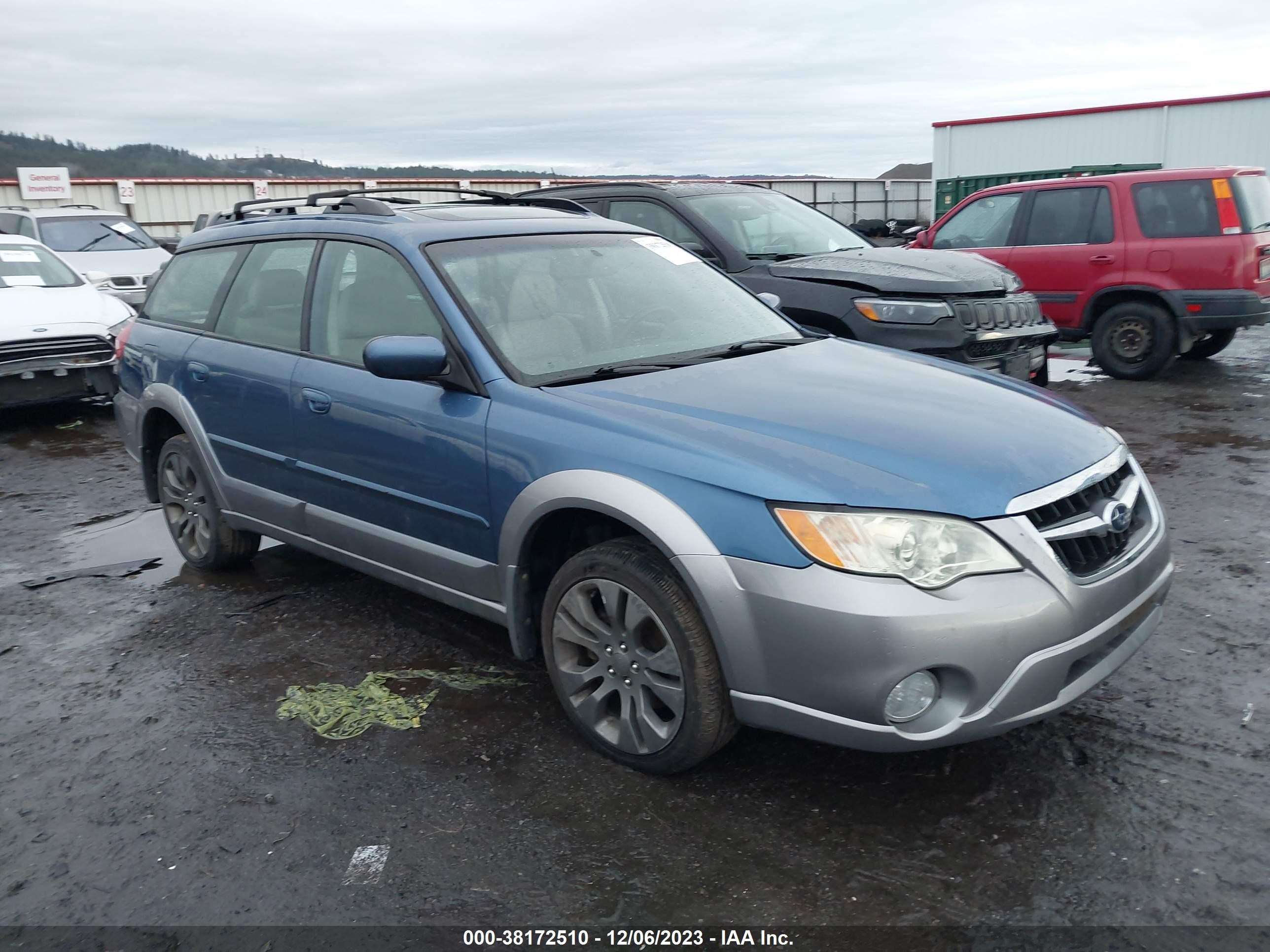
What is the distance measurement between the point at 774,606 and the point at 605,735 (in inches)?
32.5

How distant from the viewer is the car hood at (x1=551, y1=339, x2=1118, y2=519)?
269 centimetres

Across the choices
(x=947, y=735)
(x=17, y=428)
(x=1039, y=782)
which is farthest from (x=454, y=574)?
(x=17, y=428)

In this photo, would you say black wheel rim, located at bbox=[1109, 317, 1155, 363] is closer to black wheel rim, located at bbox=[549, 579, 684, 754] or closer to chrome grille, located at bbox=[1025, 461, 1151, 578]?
chrome grille, located at bbox=[1025, 461, 1151, 578]

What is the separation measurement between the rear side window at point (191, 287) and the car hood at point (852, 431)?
233 centimetres

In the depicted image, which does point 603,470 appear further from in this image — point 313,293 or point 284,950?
point 313,293

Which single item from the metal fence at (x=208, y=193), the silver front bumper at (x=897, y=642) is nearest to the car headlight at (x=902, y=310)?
the silver front bumper at (x=897, y=642)

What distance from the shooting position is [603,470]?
9.80ft

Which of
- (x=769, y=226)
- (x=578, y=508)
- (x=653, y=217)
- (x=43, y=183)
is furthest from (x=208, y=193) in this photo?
(x=578, y=508)

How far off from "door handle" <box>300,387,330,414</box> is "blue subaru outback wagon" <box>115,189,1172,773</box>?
36 mm

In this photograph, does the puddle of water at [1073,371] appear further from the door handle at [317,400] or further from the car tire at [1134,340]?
the door handle at [317,400]

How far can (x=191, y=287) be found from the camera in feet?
16.5

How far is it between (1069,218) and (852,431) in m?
7.72

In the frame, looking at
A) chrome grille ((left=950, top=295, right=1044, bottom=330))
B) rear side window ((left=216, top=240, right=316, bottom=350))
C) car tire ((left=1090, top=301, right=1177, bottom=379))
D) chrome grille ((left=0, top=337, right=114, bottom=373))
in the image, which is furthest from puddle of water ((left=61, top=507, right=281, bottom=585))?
car tire ((left=1090, top=301, right=1177, bottom=379))

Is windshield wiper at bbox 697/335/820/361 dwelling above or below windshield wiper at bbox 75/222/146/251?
below
